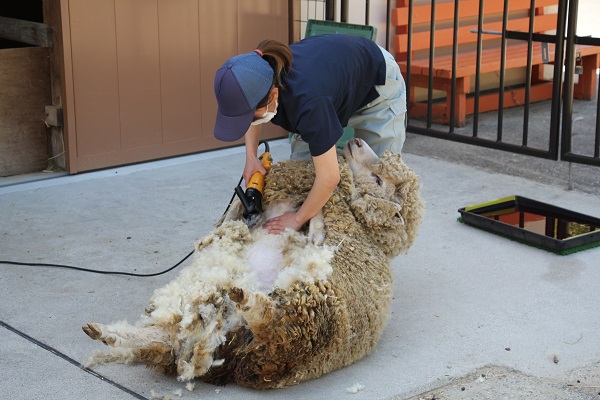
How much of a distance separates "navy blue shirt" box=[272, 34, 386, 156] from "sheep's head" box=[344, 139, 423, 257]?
0.75ft

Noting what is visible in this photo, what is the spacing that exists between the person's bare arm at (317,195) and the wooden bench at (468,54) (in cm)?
413

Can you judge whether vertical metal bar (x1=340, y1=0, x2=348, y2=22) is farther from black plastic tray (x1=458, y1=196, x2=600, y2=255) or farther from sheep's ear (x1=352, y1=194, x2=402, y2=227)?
sheep's ear (x1=352, y1=194, x2=402, y2=227)

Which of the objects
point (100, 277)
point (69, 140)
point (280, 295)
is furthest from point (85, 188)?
point (280, 295)

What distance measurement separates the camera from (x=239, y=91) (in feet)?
11.8

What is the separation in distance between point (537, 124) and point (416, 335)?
182 inches

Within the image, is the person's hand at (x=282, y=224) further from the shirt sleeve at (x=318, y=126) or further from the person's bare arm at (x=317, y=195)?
the shirt sleeve at (x=318, y=126)

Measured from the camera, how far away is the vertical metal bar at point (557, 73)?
21.6 ft

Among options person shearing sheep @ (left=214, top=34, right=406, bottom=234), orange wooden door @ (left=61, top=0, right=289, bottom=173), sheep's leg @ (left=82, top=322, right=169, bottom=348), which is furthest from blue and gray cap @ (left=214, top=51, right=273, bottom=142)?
orange wooden door @ (left=61, top=0, right=289, bottom=173)

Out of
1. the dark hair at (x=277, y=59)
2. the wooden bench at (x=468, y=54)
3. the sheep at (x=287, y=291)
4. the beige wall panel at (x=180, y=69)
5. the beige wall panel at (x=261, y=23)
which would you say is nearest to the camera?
the sheep at (x=287, y=291)

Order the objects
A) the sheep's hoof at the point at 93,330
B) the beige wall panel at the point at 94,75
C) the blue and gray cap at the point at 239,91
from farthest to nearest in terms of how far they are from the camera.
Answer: the beige wall panel at the point at 94,75
the blue and gray cap at the point at 239,91
the sheep's hoof at the point at 93,330

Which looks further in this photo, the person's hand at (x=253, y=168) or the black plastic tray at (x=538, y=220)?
the black plastic tray at (x=538, y=220)

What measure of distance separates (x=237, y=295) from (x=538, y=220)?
3.08m

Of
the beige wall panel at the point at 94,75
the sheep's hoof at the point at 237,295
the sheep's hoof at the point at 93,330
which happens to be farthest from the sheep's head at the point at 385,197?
the beige wall panel at the point at 94,75

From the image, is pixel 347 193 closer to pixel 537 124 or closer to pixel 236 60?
pixel 236 60
